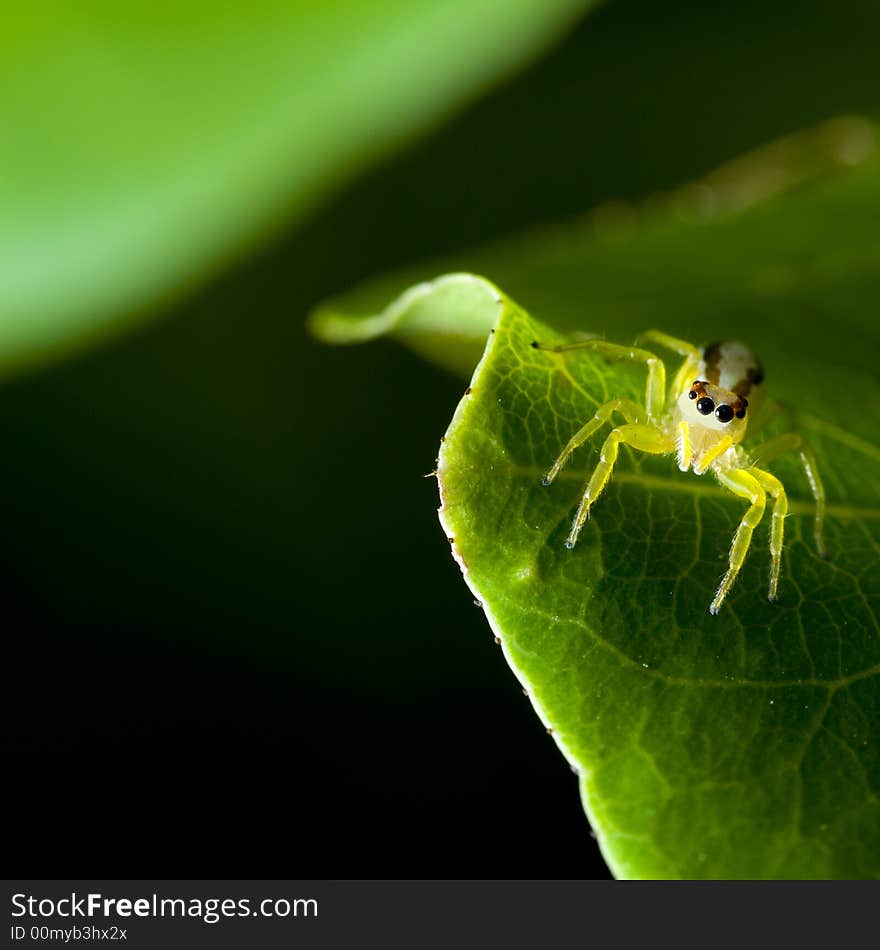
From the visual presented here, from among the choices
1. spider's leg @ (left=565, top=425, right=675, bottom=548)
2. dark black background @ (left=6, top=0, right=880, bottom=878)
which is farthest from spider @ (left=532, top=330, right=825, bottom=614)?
dark black background @ (left=6, top=0, right=880, bottom=878)

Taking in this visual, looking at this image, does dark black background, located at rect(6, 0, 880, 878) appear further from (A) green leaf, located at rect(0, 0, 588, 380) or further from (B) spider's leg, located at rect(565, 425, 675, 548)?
(B) spider's leg, located at rect(565, 425, 675, 548)

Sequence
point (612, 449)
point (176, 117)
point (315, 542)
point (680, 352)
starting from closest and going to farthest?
point (612, 449) → point (680, 352) → point (176, 117) → point (315, 542)

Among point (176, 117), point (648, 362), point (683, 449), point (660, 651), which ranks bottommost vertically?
point (660, 651)

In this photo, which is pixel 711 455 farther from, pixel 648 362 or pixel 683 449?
pixel 648 362

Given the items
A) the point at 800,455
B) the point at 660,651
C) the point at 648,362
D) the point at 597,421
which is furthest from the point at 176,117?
the point at 660,651

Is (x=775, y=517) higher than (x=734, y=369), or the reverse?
(x=734, y=369)

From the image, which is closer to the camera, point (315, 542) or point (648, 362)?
point (648, 362)

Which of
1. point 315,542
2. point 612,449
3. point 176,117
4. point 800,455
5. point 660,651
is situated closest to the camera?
point 660,651

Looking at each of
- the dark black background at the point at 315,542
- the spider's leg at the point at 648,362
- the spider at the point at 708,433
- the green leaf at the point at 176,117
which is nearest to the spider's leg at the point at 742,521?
the spider at the point at 708,433
